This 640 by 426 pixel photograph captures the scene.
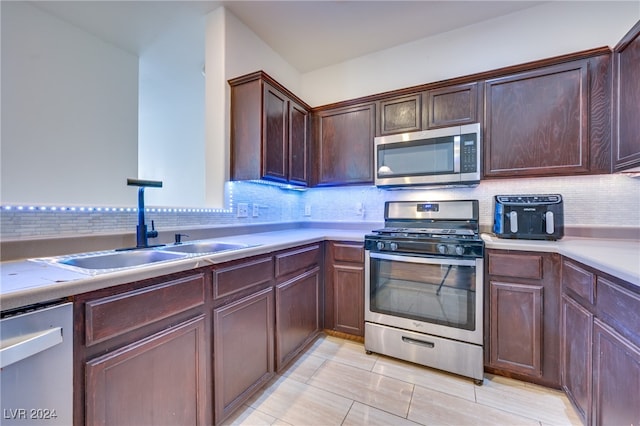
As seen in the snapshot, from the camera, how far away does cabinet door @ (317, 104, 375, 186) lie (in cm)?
246

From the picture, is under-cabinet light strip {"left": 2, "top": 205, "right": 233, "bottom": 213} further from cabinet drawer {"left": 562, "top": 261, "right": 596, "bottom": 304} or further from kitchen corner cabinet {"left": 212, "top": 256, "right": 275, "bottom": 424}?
cabinet drawer {"left": 562, "top": 261, "right": 596, "bottom": 304}

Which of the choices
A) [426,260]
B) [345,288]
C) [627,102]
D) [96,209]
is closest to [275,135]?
[96,209]

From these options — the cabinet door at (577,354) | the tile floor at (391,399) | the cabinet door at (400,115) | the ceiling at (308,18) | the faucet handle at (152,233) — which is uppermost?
the ceiling at (308,18)

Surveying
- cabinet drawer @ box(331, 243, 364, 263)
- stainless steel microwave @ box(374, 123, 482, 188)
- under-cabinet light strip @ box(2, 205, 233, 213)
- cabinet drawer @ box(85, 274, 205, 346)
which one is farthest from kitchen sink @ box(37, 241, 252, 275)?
stainless steel microwave @ box(374, 123, 482, 188)

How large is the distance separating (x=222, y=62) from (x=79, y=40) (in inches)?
63.9

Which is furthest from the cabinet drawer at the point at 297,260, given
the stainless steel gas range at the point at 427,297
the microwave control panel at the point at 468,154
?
the microwave control panel at the point at 468,154

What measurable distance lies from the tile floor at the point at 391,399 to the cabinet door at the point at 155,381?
39 cm

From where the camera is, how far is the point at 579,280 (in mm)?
1315

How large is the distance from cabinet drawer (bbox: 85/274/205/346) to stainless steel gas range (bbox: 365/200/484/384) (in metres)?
1.30

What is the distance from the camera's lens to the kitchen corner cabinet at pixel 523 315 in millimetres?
1575

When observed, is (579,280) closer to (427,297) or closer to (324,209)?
(427,297)

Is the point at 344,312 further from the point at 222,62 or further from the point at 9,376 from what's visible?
the point at 222,62

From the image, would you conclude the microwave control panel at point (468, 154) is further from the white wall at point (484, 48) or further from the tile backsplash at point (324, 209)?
the white wall at point (484, 48)

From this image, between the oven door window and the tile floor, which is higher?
the oven door window
